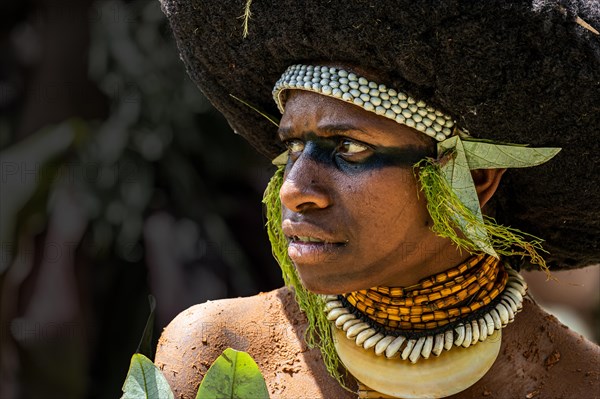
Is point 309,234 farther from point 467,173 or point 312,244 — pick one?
point 467,173

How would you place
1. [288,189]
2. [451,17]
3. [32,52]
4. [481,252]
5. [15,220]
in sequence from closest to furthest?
[451,17] < [288,189] < [481,252] < [15,220] < [32,52]

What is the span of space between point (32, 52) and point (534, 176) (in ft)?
16.6

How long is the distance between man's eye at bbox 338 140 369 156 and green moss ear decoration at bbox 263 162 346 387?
0.33 meters

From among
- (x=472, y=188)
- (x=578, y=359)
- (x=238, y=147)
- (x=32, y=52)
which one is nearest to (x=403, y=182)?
(x=472, y=188)

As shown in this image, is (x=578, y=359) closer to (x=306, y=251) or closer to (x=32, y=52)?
(x=306, y=251)

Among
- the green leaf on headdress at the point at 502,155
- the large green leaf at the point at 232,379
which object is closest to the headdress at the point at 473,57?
the green leaf on headdress at the point at 502,155

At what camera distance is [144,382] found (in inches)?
76.6

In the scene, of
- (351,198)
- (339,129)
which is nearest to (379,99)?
(339,129)

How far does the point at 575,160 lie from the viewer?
89.1 inches

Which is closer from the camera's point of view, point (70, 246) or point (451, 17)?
point (451, 17)

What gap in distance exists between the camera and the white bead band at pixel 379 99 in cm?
223

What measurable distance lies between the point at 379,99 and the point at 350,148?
0.14m

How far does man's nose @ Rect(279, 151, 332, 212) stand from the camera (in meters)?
2.24

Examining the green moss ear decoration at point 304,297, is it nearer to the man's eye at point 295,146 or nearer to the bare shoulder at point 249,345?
the bare shoulder at point 249,345
